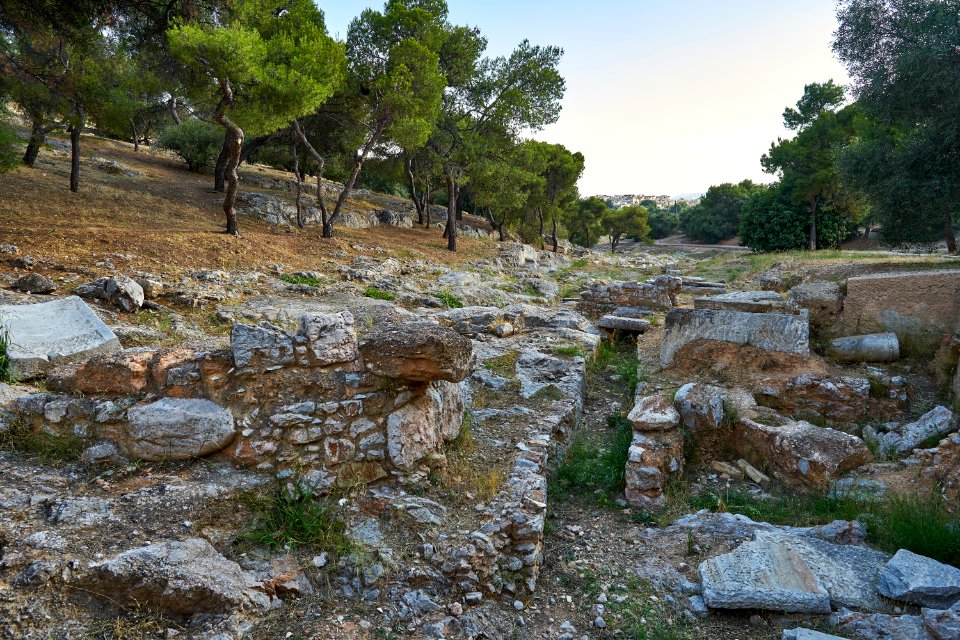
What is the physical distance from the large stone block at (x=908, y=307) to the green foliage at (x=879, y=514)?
375 centimetres

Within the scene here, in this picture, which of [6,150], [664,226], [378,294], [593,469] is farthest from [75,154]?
[664,226]

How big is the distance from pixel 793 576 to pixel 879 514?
4.24 ft

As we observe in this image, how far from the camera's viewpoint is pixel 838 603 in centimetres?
321

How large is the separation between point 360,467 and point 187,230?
11.6 metres

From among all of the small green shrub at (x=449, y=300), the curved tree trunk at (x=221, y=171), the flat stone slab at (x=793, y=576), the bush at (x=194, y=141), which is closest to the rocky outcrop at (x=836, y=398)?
the flat stone slab at (x=793, y=576)

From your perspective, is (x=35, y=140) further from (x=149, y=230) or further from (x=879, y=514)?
(x=879, y=514)

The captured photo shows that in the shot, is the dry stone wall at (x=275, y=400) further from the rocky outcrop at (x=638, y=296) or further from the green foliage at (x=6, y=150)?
the green foliage at (x=6, y=150)

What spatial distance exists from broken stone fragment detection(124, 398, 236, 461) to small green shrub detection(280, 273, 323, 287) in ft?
23.8

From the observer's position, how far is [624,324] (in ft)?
32.8

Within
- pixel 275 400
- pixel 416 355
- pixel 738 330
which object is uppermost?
pixel 416 355

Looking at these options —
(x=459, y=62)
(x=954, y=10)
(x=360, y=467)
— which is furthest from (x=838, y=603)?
(x=459, y=62)

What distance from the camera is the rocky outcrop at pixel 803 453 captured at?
4824mm

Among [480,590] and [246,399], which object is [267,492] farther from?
Answer: [480,590]

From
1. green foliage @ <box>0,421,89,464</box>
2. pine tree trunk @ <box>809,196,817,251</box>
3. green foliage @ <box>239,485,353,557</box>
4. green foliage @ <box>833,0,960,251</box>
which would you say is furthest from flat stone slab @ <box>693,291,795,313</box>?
pine tree trunk @ <box>809,196,817,251</box>
